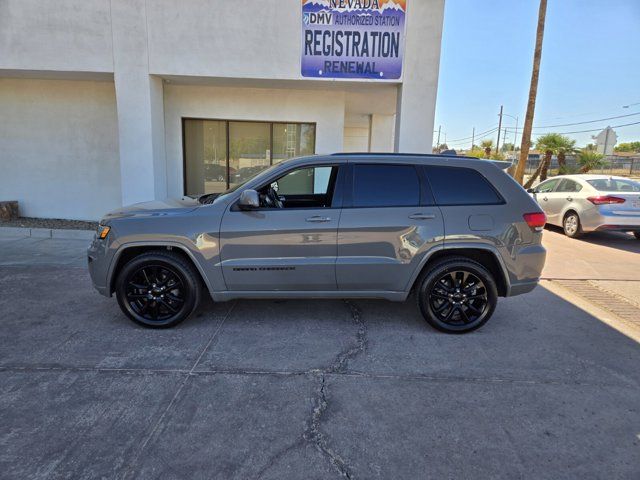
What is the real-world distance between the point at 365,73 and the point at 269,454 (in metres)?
7.50

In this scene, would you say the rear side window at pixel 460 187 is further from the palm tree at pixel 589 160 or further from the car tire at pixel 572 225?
the palm tree at pixel 589 160

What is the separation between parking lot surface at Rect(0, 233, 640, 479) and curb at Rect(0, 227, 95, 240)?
409cm

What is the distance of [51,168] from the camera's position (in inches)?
390

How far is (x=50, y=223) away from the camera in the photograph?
955 centimetres

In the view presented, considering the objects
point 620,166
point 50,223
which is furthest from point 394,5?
point 620,166

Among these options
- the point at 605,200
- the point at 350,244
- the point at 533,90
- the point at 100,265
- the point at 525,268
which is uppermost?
the point at 533,90

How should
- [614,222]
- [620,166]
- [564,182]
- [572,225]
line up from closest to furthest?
[614,222] < [572,225] < [564,182] < [620,166]

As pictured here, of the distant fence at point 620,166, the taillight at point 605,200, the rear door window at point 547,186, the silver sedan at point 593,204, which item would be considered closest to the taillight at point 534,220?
the silver sedan at point 593,204

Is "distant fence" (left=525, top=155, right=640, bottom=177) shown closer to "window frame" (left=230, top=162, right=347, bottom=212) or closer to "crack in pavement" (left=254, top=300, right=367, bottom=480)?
"window frame" (left=230, top=162, right=347, bottom=212)

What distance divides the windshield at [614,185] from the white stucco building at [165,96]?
4709 mm

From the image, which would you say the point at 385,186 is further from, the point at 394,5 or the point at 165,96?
the point at 165,96

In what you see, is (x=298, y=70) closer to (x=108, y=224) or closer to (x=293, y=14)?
(x=293, y=14)

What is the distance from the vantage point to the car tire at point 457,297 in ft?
13.8

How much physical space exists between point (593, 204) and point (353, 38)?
665cm
